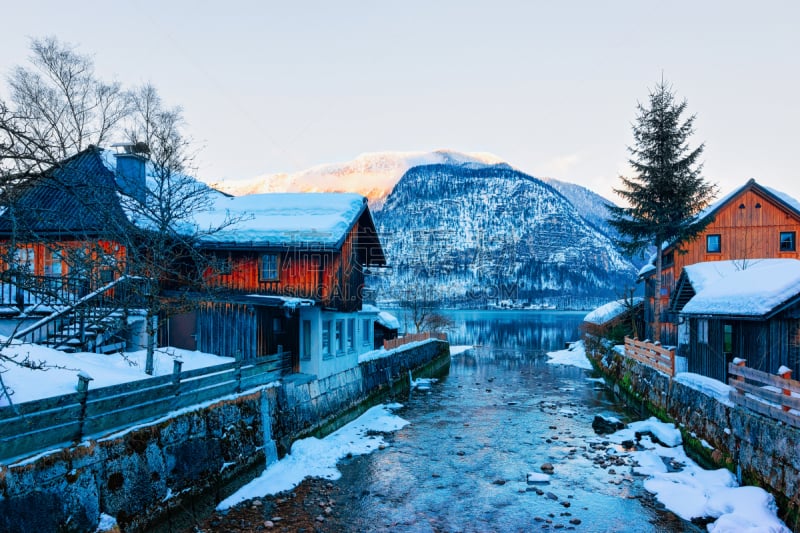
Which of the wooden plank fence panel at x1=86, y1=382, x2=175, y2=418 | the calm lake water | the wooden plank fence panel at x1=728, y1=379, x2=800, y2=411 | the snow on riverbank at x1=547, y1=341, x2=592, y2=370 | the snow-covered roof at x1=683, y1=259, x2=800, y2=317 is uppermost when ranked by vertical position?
the snow-covered roof at x1=683, y1=259, x2=800, y2=317

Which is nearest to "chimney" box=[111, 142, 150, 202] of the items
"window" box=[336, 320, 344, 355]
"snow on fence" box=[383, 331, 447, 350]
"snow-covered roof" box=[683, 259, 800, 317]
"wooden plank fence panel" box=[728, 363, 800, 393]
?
"window" box=[336, 320, 344, 355]

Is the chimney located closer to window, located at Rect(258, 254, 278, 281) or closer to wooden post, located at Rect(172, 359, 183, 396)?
window, located at Rect(258, 254, 278, 281)

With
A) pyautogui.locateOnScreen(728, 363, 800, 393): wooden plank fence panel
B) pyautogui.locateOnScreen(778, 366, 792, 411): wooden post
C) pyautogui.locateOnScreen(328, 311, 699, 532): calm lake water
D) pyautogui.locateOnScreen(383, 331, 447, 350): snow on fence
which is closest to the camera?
pyautogui.locateOnScreen(728, 363, 800, 393): wooden plank fence panel

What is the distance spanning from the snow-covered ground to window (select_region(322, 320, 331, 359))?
7691 mm

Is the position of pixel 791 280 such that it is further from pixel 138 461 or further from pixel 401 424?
pixel 138 461

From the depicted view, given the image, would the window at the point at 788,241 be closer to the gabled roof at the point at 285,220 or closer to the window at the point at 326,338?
the gabled roof at the point at 285,220

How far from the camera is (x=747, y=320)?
19.9 m

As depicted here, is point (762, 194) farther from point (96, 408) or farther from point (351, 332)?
point (96, 408)

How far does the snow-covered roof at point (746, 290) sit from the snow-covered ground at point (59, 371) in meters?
19.4

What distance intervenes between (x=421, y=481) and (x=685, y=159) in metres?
29.2

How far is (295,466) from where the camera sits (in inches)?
618

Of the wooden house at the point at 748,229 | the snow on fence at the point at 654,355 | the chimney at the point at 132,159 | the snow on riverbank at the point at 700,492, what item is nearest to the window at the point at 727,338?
the snow on fence at the point at 654,355

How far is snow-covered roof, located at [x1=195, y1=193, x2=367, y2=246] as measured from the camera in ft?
72.8

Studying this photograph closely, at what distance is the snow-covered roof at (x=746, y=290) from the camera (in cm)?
1792
